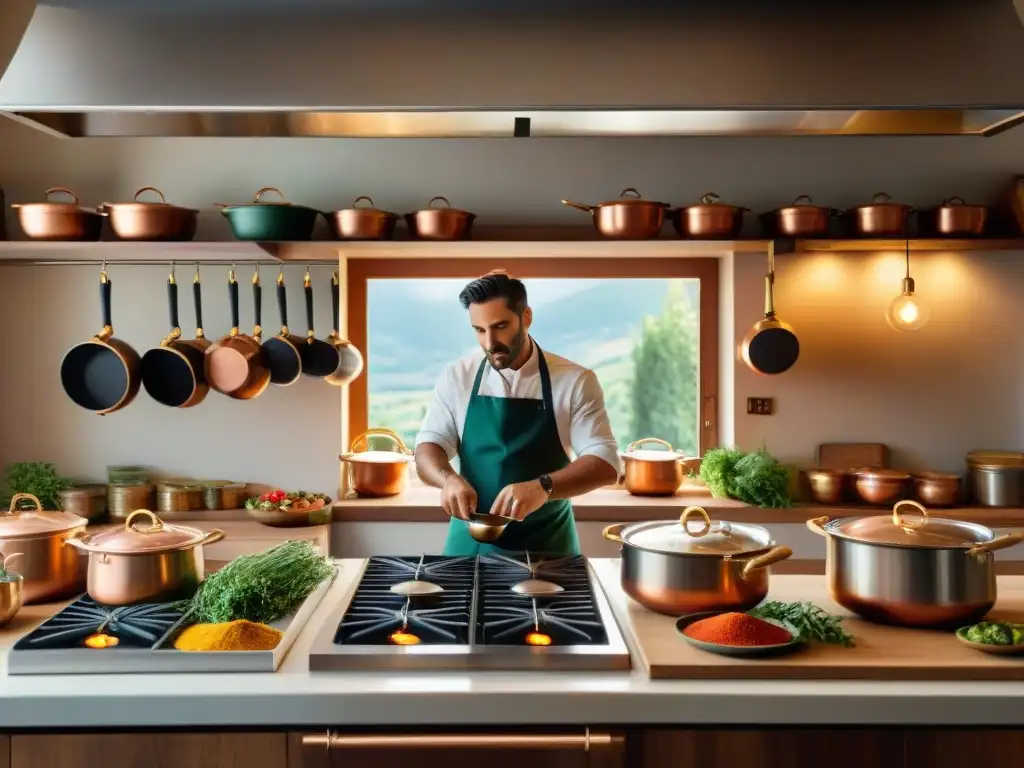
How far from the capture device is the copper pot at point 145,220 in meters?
3.64

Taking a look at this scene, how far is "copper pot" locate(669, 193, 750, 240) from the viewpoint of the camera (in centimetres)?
373

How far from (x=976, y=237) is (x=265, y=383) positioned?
3036 mm

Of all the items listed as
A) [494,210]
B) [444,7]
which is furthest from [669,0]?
[494,210]

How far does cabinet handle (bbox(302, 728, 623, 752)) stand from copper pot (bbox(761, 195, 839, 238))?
267cm

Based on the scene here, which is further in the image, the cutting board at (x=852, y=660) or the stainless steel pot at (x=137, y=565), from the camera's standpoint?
the stainless steel pot at (x=137, y=565)

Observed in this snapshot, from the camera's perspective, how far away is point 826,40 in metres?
1.84

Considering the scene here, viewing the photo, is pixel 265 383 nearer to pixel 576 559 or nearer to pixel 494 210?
pixel 494 210

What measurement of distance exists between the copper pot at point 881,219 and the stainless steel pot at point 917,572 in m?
2.09

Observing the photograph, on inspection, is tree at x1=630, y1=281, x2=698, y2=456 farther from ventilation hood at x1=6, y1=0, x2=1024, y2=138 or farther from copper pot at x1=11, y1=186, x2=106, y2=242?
ventilation hood at x1=6, y1=0, x2=1024, y2=138

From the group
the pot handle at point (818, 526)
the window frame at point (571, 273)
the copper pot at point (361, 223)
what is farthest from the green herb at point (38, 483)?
the pot handle at point (818, 526)

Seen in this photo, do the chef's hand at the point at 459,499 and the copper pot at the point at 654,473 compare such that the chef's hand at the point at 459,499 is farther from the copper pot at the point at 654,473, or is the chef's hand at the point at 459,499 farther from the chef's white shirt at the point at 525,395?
the copper pot at the point at 654,473

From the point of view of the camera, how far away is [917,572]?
1.90 metres

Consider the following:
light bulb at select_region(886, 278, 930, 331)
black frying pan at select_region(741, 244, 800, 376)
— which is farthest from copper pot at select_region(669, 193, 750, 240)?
light bulb at select_region(886, 278, 930, 331)

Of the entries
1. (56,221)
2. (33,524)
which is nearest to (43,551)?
(33,524)
